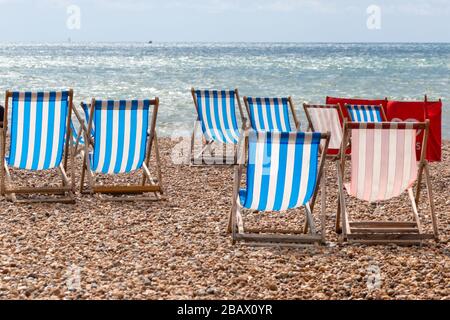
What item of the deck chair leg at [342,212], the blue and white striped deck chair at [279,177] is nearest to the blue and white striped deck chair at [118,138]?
the blue and white striped deck chair at [279,177]

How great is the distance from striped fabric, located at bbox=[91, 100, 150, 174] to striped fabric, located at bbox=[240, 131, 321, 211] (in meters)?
1.35

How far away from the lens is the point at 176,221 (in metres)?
4.97

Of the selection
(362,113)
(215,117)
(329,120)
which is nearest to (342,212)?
(362,113)

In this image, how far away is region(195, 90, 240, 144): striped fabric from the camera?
7359 millimetres

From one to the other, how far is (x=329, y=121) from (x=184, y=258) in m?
3.37

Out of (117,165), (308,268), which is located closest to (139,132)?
(117,165)

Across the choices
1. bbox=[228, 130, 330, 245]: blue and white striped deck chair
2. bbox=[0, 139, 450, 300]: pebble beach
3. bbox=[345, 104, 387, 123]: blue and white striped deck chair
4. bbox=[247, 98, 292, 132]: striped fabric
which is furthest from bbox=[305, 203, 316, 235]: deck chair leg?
bbox=[247, 98, 292, 132]: striped fabric

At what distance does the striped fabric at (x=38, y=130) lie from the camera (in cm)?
541

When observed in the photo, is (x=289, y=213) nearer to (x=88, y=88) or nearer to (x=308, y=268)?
(x=308, y=268)

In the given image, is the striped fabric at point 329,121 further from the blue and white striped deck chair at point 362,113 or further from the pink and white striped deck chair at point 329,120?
the blue and white striped deck chair at point 362,113

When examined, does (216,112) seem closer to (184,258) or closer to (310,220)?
(310,220)
